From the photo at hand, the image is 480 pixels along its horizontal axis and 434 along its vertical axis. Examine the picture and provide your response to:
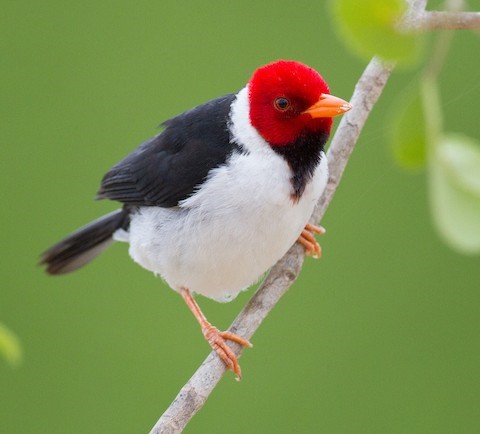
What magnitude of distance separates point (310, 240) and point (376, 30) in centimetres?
147

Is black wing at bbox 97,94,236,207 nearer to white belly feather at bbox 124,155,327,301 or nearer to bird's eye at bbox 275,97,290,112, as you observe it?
white belly feather at bbox 124,155,327,301

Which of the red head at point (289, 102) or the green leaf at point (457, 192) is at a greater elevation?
the green leaf at point (457, 192)

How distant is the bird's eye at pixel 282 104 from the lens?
1387 millimetres

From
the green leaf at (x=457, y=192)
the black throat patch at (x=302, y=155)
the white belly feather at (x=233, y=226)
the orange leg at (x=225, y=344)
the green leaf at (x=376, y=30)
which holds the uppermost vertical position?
the green leaf at (x=376, y=30)

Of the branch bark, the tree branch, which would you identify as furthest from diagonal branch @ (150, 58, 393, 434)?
the tree branch

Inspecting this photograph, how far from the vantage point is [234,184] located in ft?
4.79

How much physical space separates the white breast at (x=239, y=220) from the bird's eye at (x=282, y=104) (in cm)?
8

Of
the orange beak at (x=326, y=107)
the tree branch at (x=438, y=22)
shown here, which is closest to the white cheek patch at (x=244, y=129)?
the orange beak at (x=326, y=107)

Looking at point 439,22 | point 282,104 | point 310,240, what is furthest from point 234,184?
point 439,22

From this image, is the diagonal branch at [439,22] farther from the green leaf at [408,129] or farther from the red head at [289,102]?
the red head at [289,102]

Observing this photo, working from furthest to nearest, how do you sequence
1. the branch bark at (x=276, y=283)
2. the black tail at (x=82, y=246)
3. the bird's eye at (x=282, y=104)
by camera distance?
the black tail at (x=82, y=246) → the bird's eye at (x=282, y=104) → the branch bark at (x=276, y=283)

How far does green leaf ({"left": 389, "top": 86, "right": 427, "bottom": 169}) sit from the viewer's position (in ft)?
0.85

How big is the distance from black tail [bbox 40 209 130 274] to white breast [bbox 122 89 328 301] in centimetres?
48

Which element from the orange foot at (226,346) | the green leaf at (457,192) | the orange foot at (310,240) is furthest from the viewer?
the orange foot at (310,240)
